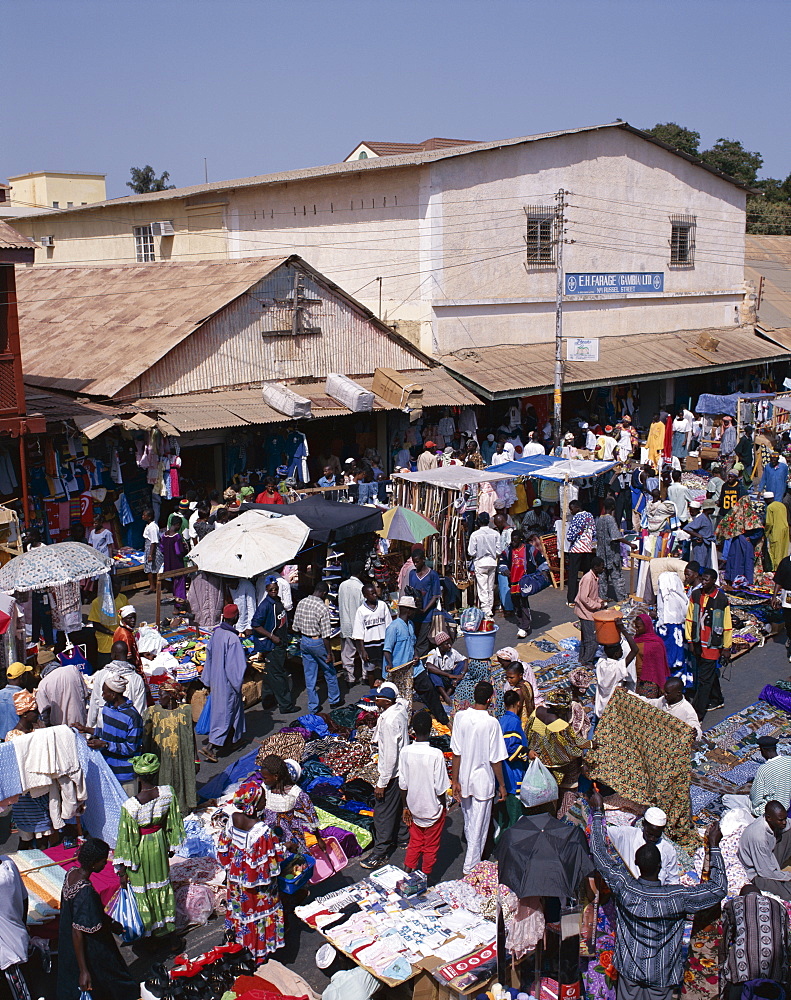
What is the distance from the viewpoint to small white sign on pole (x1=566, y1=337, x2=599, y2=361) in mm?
20484

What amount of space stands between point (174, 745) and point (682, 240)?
2490 centimetres

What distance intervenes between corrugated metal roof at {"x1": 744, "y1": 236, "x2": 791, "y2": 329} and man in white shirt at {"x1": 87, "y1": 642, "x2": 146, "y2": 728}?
90.6ft

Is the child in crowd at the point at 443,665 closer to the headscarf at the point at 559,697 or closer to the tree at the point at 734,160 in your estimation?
the headscarf at the point at 559,697

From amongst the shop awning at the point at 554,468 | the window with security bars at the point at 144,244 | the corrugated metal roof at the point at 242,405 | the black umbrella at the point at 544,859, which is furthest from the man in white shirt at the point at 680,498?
the window with security bars at the point at 144,244

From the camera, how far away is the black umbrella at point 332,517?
42.0 feet

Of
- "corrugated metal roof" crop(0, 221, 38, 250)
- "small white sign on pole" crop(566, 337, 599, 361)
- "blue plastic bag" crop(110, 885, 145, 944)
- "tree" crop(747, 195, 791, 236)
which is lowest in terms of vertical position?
"blue plastic bag" crop(110, 885, 145, 944)

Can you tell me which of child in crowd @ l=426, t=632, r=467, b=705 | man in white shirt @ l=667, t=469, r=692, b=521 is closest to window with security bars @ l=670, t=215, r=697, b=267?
man in white shirt @ l=667, t=469, r=692, b=521

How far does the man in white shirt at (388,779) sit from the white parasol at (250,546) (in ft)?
11.9

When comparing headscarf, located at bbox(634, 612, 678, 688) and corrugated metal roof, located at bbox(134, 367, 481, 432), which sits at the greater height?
corrugated metal roof, located at bbox(134, 367, 481, 432)

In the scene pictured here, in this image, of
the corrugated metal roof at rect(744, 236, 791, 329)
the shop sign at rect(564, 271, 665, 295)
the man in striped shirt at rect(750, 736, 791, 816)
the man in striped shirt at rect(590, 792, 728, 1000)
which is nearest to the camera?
the man in striped shirt at rect(590, 792, 728, 1000)

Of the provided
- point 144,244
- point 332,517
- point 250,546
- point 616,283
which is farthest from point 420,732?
point 144,244

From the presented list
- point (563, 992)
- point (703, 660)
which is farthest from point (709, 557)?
point (563, 992)

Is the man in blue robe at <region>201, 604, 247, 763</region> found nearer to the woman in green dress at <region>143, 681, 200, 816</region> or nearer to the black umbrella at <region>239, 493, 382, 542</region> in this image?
the woman in green dress at <region>143, 681, 200, 816</region>

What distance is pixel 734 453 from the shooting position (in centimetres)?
2047
